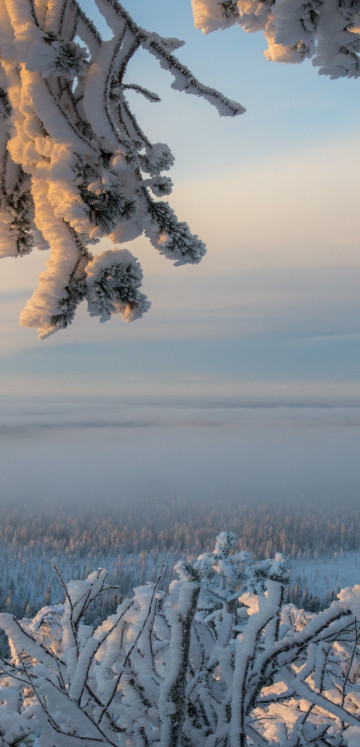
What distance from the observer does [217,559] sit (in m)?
23.8

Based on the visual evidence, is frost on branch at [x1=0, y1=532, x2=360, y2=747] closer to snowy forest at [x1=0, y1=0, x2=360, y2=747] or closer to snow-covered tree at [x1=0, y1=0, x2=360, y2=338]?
snowy forest at [x1=0, y1=0, x2=360, y2=747]

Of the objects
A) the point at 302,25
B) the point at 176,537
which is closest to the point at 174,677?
the point at 302,25

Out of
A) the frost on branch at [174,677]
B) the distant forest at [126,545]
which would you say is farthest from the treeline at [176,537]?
the frost on branch at [174,677]

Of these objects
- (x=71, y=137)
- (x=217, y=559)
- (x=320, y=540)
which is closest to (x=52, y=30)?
(x=71, y=137)

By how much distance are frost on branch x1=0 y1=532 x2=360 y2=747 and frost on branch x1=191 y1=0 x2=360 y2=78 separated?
2468 millimetres

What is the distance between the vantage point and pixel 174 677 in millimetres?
2314

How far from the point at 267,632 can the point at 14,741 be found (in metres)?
1.51

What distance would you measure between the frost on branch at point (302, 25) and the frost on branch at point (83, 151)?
1.45ft

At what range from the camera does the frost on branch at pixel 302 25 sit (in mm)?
2281

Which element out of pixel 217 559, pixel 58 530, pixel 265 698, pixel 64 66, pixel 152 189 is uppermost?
pixel 64 66

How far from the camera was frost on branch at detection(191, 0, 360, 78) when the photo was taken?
2281 millimetres

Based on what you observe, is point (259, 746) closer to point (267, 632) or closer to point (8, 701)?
point (267, 632)

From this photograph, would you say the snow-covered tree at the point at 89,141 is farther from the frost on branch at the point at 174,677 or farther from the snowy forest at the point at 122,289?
the frost on branch at the point at 174,677

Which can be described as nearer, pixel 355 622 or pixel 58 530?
pixel 355 622
